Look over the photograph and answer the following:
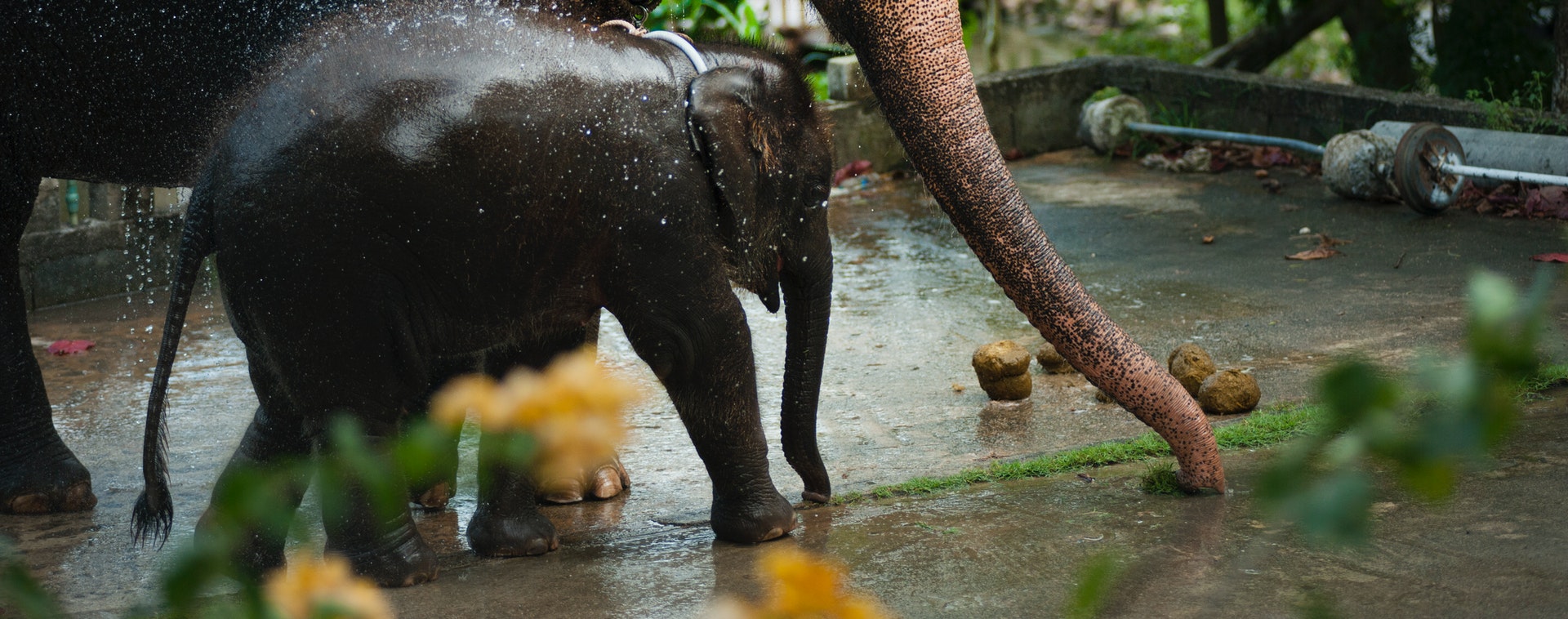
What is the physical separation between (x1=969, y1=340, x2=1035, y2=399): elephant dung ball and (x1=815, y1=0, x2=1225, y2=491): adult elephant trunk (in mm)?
944

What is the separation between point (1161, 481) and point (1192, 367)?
99 centimetres

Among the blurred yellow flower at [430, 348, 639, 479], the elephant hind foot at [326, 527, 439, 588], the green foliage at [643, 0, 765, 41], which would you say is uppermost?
the green foliage at [643, 0, 765, 41]

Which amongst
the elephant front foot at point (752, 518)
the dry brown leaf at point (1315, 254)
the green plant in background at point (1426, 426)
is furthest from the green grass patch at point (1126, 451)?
the green plant in background at point (1426, 426)

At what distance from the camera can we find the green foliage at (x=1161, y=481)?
3.81m

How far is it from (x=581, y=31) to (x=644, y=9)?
65 centimetres

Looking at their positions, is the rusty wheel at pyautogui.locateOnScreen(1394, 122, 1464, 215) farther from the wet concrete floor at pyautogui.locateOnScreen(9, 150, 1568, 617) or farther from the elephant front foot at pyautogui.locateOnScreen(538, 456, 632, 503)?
the elephant front foot at pyautogui.locateOnScreen(538, 456, 632, 503)

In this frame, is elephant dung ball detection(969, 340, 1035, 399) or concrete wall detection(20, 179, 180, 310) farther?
concrete wall detection(20, 179, 180, 310)

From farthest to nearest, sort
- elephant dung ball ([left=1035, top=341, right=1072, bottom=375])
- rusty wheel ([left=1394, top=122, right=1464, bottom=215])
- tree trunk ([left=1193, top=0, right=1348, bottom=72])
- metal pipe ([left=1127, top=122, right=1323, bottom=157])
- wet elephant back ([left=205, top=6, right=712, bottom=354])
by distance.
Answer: tree trunk ([left=1193, top=0, right=1348, bottom=72]), metal pipe ([left=1127, top=122, right=1323, bottom=157]), rusty wheel ([left=1394, top=122, right=1464, bottom=215]), elephant dung ball ([left=1035, top=341, right=1072, bottom=375]), wet elephant back ([left=205, top=6, right=712, bottom=354])

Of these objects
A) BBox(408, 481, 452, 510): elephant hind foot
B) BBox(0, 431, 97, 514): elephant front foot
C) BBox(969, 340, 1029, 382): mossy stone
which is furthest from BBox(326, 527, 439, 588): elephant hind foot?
BBox(969, 340, 1029, 382): mossy stone

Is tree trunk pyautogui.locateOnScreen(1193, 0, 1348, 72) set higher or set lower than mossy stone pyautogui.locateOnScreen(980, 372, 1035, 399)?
higher

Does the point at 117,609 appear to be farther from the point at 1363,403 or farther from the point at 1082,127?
the point at 1082,127

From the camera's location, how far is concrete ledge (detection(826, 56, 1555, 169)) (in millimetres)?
8320

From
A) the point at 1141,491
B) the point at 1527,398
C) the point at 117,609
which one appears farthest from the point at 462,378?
the point at 1527,398

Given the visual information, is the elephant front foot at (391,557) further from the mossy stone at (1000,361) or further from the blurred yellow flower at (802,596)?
the blurred yellow flower at (802,596)
